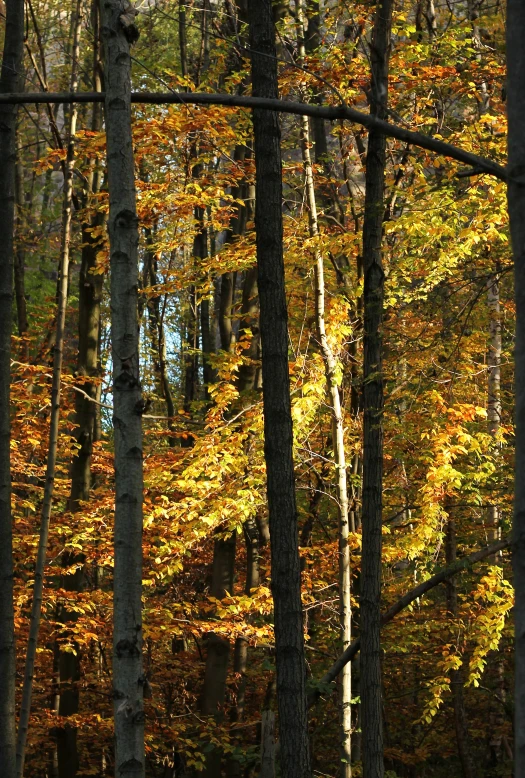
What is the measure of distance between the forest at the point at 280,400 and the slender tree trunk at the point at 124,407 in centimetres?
1

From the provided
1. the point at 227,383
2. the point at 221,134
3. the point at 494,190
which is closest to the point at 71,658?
the point at 227,383

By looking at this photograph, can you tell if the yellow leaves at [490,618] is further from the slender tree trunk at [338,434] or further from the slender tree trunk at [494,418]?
the slender tree trunk at [494,418]

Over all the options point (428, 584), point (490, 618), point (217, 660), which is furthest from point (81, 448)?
point (428, 584)

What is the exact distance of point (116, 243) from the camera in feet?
13.5

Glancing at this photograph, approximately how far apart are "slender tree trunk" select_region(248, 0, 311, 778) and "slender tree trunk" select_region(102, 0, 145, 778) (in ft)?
5.17

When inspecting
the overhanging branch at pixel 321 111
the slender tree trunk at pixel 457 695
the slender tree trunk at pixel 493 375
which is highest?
the slender tree trunk at pixel 493 375

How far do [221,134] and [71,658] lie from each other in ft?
21.9

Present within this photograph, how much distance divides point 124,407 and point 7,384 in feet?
8.24

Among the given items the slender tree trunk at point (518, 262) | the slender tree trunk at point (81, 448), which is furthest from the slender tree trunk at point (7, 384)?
the slender tree trunk at point (518, 262)

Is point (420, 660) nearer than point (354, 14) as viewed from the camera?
No

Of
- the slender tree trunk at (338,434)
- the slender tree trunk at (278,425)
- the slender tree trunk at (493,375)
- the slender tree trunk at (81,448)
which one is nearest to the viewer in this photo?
the slender tree trunk at (278,425)

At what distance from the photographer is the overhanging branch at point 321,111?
3.01 metres

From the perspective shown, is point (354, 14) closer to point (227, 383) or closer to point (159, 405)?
point (227, 383)

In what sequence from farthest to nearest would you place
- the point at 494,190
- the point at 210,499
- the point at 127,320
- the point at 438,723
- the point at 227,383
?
the point at 438,723
the point at 227,383
the point at 210,499
the point at 494,190
the point at 127,320
